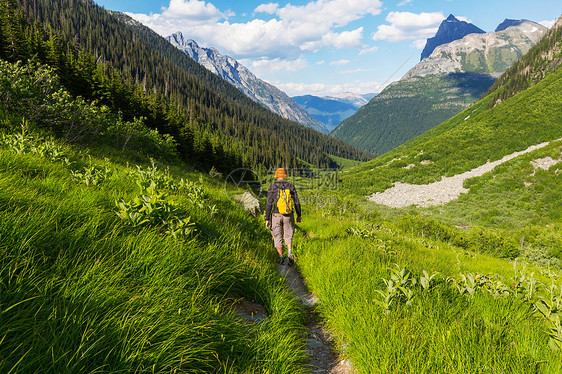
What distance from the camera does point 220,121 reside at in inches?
6211

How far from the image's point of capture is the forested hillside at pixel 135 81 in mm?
47500

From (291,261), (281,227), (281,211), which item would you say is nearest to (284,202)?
(281,211)

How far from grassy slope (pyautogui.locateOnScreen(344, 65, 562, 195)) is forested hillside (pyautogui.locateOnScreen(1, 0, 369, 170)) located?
48.7 meters

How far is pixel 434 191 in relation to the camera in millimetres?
57750

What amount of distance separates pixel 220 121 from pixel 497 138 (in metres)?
137

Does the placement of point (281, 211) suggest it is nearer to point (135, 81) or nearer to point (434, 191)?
point (434, 191)

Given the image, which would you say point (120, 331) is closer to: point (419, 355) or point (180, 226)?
point (180, 226)

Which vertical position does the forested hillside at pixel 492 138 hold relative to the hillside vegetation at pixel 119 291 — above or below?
above

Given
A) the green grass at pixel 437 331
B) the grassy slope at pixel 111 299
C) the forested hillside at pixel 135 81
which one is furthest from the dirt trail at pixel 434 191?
the grassy slope at pixel 111 299

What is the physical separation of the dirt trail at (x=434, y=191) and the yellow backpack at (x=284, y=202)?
5497 centimetres

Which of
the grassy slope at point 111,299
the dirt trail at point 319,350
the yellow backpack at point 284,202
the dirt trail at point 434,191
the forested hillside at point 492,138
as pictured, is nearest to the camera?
the grassy slope at point 111,299

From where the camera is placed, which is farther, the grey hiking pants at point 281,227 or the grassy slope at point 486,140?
the grassy slope at point 486,140

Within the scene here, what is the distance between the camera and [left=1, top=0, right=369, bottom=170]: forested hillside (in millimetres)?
47500

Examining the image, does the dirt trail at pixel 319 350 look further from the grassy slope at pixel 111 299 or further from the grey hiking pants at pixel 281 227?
the grey hiking pants at pixel 281 227
